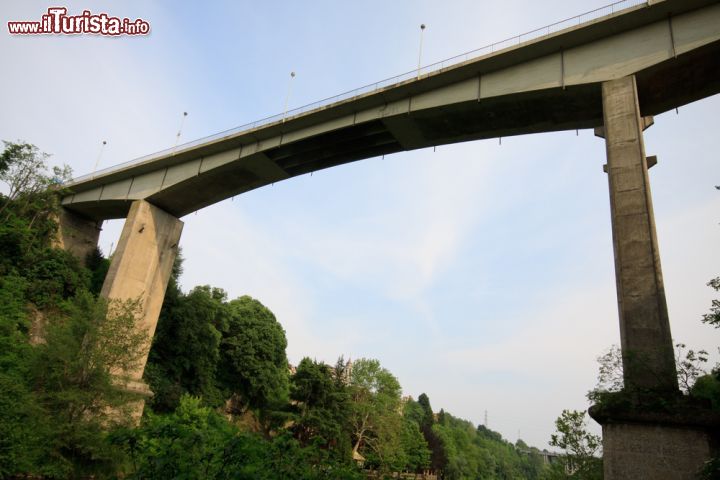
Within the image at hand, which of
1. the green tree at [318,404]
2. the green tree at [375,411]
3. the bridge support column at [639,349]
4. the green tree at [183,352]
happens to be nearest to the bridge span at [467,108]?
the bridge support column at [639,349]

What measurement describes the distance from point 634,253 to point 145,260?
89.8 ft

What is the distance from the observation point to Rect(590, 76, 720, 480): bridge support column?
33.4ft

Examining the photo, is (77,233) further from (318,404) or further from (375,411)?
(375,411)

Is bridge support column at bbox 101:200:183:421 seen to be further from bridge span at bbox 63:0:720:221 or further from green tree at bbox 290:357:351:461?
green tree at bbox 290:357:351:461

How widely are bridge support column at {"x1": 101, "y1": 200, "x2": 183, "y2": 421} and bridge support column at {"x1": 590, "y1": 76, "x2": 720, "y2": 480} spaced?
81.9 ft

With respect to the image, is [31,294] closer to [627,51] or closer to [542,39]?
[542,39]

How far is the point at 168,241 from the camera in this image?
31734 mm

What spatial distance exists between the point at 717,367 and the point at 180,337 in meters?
34.1

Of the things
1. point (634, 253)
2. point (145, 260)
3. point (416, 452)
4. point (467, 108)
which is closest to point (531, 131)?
point (467, 108)

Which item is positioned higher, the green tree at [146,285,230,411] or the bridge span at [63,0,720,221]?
the bridge span at [63,0,720,221]

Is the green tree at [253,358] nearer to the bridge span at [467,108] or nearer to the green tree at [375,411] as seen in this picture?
the green tree at [375,411]

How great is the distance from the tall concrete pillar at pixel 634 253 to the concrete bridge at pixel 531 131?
0.12ft

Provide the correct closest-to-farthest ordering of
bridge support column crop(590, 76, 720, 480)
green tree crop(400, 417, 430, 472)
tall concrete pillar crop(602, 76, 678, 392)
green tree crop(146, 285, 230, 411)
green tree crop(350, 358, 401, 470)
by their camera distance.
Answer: bridge support column crop(590, 76, 720, 480)
tall concrete pillar crop(602, 76, 678, 392)
green tree crop(146, 285, 230, 411)
green tree crop(350, 358, 401, 470)
green tree crop(400, 417, 430, 472)

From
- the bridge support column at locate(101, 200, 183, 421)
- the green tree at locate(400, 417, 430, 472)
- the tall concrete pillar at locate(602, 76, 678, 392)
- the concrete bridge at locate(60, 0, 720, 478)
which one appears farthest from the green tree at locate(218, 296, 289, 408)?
the tall concrete pillar at locate(602, 76, 678, 392)
